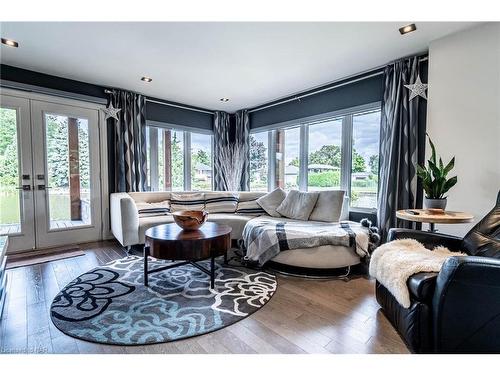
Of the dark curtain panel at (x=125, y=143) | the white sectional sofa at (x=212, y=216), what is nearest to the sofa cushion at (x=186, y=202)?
the white sectional sofa at (x=212, y=216)

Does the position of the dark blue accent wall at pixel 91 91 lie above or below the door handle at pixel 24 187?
above

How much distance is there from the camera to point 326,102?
3734 millimetres

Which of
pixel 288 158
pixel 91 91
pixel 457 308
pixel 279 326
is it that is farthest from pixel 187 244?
pixel 91 91

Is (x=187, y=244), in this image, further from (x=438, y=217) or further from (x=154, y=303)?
(x=438, y=217)

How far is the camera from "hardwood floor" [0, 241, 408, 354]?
145cm

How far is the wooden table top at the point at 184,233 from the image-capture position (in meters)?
2.11

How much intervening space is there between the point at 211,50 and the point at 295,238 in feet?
7.16

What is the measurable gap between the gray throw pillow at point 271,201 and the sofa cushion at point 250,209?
7cm

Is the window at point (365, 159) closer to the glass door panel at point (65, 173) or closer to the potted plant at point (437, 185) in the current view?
the potted plant at point (437, 185)

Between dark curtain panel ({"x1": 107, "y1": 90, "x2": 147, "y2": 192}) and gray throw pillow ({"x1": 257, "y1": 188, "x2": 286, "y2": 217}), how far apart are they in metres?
2.06

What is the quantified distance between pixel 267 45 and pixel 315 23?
1.77ft

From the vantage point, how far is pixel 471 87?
2271 mm

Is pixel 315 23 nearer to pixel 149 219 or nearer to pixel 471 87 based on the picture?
pixel 471 87
